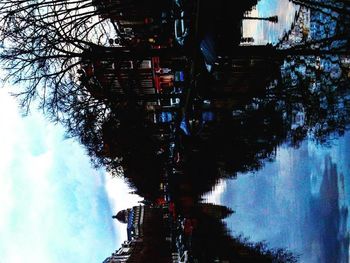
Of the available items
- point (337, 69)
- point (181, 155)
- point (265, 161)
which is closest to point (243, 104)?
point (265, 161)

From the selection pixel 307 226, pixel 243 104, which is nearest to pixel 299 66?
pixel 243 104

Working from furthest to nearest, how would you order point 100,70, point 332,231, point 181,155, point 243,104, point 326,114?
point 181,155, point 243,104, point 100,70, point 326,114, point 332,231

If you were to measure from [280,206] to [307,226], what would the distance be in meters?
1.58

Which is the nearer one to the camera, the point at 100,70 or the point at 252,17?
the point at 252,17

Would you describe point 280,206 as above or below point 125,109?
below

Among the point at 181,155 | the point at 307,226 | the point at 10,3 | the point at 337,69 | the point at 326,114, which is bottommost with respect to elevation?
the point at 307,226

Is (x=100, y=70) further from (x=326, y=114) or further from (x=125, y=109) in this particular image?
(x=326, y=114)

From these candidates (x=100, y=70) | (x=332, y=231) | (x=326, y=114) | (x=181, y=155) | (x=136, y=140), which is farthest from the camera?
(x=136, y=140)

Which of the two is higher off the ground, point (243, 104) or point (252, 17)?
point (252, 17)

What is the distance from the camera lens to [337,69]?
14.5 metres

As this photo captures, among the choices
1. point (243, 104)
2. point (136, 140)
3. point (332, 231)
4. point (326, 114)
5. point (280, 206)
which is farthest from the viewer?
point (136, 140)

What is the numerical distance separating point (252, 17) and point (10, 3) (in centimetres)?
807

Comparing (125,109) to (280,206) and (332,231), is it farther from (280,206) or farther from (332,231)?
(332,231)

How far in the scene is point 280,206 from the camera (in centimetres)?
1628
